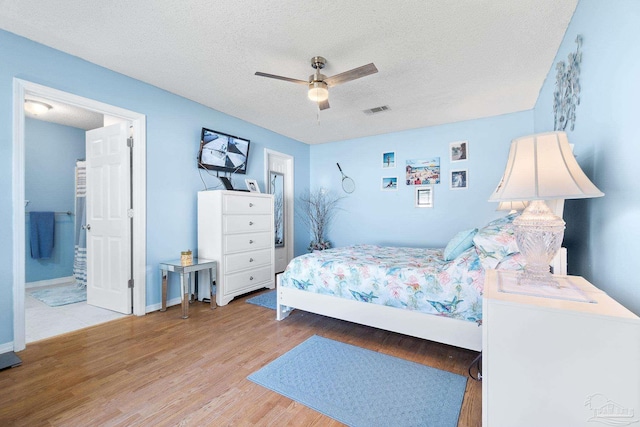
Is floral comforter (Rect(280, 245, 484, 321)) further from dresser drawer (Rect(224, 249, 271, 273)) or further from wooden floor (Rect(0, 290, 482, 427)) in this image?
dresser drawer (Rect(224, 249, 271, 273))

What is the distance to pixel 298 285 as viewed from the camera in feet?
8.61

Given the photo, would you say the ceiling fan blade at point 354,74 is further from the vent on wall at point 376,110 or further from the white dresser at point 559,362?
the white dresser at point 559,362

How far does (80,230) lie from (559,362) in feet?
16.8

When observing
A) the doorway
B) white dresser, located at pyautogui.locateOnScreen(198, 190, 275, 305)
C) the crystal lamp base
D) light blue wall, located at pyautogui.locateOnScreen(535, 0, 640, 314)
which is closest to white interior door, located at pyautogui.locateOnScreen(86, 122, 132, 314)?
the doorway

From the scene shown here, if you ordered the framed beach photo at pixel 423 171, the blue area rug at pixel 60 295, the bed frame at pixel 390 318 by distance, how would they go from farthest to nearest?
the framed beach photo at pixel 423 171, the blue area rug at pixel 60 295, the bed frame at pixel 390 318

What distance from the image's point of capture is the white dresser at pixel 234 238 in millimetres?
3150

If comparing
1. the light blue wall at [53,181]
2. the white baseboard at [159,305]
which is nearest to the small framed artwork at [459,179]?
the white baseboard at [159,305]

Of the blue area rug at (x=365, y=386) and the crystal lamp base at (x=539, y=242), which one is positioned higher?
the crystal lamp base at (x=539, y=242)

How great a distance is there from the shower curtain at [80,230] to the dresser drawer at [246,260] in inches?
85.3

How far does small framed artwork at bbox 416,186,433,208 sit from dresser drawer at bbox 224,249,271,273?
240 cm

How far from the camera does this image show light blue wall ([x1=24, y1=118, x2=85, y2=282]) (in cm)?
394

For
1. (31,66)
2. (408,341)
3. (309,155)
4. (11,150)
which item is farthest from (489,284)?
(309,155)

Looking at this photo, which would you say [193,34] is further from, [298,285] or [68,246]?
[68,246]

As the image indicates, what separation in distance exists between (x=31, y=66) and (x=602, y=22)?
3.78 m
